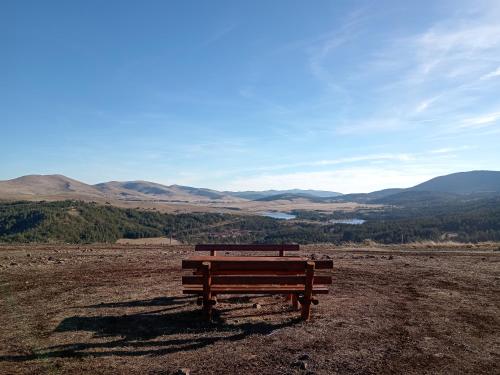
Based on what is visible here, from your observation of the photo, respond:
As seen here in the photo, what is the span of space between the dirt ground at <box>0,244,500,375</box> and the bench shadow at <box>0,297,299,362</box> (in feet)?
0.07

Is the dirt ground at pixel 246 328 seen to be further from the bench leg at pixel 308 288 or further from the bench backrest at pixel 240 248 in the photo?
the bench backrest at pixel 240 248

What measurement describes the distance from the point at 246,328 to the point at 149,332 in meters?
1.96

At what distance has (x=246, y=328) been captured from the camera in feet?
28.7

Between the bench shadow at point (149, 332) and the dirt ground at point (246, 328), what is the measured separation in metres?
0.02

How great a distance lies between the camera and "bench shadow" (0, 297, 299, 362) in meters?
7.35

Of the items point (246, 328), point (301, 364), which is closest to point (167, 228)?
point (246, 328)

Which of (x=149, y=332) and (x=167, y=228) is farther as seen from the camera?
(x=167, y=228)

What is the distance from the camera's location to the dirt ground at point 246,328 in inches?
267

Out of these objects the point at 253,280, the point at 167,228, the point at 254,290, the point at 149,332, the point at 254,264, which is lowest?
the point at 167,228

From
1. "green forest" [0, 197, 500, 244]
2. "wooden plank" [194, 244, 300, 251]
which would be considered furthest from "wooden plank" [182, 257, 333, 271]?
"green forest" [0, 197, 500, 244]

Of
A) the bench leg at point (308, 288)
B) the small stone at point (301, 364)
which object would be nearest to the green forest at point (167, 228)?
the bench leg at point (308, 288)

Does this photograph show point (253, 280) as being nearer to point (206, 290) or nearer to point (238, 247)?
point (206, 290)

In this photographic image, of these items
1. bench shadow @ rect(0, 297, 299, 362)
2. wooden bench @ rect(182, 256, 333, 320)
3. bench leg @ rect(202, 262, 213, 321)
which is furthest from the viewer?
wooden bench @ rect(182, 256, 333, 320)

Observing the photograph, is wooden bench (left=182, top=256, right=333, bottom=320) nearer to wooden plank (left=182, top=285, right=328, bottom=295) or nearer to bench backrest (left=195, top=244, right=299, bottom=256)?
wooden plank (left=182, top=285, right=328, bottom=295)
